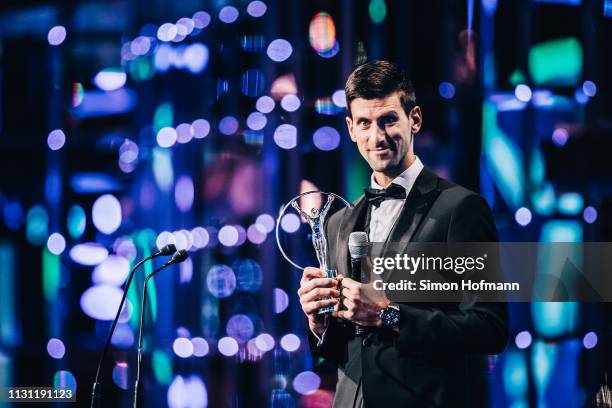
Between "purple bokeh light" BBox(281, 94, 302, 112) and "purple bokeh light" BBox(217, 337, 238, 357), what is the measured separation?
1.06 metres

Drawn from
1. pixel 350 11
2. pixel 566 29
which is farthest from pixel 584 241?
pixel 350 11

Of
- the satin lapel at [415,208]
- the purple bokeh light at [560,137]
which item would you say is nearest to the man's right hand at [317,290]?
the satin lapel at [415,208]

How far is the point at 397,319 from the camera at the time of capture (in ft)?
6.05

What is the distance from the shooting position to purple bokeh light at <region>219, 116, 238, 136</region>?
126 inches

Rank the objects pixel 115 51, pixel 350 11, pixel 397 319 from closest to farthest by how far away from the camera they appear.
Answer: pixel 397 319 < pixel 350 11 < pixel 115 51

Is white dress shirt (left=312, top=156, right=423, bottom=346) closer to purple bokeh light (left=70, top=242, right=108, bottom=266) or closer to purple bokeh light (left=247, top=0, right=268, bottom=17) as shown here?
purple bokeh light (left=247, top=0, right=268, bottom=17)

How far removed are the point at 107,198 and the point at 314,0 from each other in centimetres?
133

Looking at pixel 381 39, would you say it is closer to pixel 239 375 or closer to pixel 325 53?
pixel 325 53

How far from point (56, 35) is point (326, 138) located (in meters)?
1.48

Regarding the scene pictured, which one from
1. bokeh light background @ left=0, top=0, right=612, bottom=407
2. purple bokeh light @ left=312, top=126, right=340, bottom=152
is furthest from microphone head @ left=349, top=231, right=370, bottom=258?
purple bokeh light @ left=312, top=126, right=340, bottom=152

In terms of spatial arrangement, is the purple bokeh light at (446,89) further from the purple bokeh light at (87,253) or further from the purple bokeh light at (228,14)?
the purple bokeh light at (87,253)

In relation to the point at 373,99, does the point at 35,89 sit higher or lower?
higher

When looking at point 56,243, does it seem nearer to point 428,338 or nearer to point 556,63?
point 428,338

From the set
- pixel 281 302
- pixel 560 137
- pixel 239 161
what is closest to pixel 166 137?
pixel 239 161
